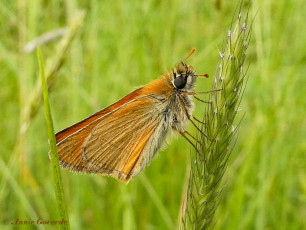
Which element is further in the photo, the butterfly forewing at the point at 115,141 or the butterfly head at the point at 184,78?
the butterfly head at the point at 184,78

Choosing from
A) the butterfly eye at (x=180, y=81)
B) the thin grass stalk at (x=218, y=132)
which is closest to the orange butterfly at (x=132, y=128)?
the butterfly eye at (x=180, y=81)

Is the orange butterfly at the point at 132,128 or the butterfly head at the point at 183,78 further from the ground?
the butterfly head at the point at 183,78

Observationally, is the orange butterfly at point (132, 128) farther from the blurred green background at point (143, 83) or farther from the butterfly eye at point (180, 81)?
the blurred green background at point (143, 83)

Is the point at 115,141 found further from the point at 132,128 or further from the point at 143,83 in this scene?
the point at 143,83

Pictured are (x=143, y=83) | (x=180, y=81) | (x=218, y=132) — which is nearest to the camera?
(x=218, y=132)

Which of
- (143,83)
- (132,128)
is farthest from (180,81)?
(143,83)

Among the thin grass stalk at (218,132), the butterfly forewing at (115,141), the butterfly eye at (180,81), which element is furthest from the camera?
the butterfly eye at (180,81)

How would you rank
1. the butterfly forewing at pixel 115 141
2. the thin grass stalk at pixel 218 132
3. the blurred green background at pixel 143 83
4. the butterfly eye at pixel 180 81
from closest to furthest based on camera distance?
the thin grass stalk at pixel 218 132 < the butterfly forewing at pixel 115 141 < the butterfly eye at pixel 180 81 < the blurred green background at pixel 143 83
